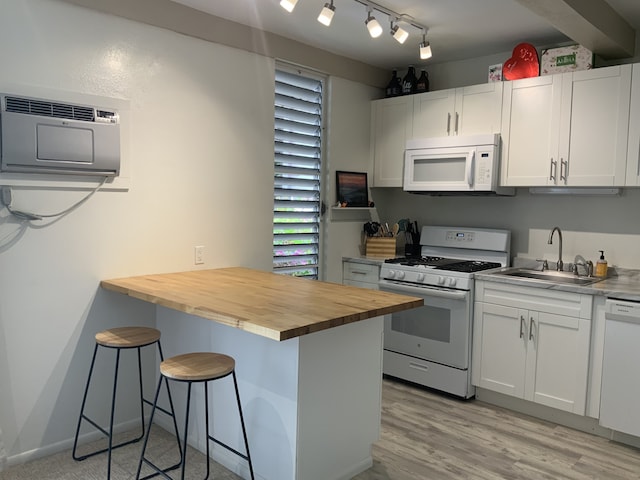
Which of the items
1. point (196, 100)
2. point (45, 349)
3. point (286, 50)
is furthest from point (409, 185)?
point (45, 349)

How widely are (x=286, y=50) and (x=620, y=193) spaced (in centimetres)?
247

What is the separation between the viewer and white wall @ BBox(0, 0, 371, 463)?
256 cm

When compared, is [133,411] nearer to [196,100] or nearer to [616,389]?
[196,100]

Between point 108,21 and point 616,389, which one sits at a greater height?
point 108,21

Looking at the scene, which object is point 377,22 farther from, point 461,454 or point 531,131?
point 461,454

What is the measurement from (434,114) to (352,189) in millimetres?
887

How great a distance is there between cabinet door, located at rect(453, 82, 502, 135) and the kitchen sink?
1.02 meters

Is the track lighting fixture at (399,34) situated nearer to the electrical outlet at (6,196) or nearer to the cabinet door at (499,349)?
the cabinet door at (499,349)

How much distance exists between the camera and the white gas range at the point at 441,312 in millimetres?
3494

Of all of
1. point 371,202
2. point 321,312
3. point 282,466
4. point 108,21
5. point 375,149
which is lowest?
point 282,466

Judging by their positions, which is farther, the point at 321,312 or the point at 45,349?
the point at 45,349

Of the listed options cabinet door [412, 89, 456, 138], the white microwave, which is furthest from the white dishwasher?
cabinet door [412, 89, 456, 138]

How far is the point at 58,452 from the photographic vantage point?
2.73m

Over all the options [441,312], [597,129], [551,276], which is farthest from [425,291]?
[597,129]
